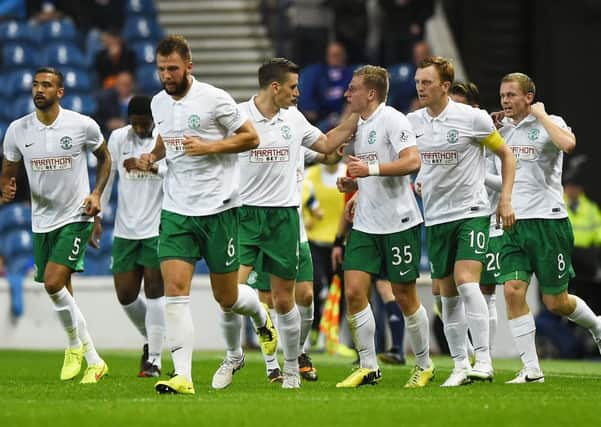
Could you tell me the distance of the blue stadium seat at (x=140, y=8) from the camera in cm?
2314

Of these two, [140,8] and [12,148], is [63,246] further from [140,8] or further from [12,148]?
[140,8]

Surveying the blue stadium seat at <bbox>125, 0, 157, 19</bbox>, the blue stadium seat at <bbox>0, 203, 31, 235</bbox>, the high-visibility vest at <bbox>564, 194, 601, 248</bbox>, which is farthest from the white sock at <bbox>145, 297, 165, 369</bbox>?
the blue stadium seat at <bbox>125, 0, 157, 19</bbox>

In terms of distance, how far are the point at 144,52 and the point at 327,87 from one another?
332cm

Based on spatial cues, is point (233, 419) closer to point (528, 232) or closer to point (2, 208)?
point (528, 232)

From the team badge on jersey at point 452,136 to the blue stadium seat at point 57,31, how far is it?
39.7 feet

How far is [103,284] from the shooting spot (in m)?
18.4

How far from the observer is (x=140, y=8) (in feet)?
76.0

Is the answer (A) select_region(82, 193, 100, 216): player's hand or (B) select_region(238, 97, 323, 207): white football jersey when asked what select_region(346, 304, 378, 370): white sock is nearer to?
(B) select_region(238, 97, 323, 207): white football jersey

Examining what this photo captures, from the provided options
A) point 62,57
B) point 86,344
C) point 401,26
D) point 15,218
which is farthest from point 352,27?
point 86,344

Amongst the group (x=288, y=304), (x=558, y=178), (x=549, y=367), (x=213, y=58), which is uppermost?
(x=213, y=58)

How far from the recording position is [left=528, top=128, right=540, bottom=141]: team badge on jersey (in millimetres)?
11727

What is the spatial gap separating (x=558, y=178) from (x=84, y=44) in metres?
12.4

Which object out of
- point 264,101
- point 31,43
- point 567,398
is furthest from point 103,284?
point 567,398

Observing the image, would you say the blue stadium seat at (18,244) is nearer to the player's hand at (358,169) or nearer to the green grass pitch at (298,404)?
the green grass pitch at (298,404)
